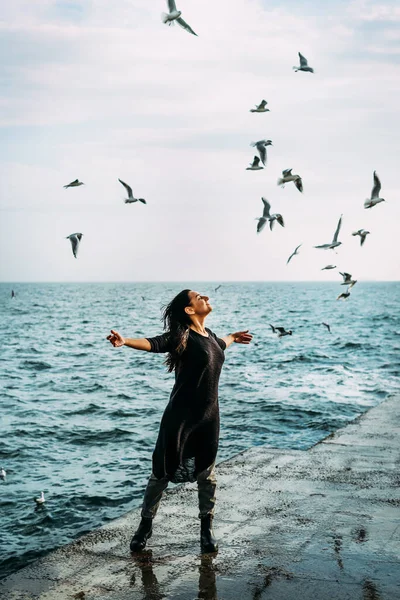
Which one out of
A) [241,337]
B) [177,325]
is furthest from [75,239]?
[177,325]

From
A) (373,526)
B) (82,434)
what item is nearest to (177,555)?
(373,526)

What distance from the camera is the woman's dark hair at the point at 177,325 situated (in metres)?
5.29

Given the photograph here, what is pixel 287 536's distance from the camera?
230 inches

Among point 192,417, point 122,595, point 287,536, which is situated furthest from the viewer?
point 287,536

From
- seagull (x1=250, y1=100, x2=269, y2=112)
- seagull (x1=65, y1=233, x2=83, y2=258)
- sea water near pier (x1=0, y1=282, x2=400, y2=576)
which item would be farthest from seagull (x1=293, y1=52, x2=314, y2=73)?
sea water near pier (x1=0, y1=282, x2=400, y2=576)

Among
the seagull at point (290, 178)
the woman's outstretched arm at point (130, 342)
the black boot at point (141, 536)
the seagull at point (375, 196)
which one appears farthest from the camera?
the seagull at point (290, 178)

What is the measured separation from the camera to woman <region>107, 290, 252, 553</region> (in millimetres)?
5281

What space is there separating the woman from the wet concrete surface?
324 millimetres

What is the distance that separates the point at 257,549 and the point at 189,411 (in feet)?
3.97

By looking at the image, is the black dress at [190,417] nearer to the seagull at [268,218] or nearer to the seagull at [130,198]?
the seagull at [130,198]

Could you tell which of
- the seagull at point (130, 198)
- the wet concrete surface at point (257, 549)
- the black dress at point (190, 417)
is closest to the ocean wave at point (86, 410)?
the seagull at point (130, 198)

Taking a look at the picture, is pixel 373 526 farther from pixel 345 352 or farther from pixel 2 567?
pixel 345 352

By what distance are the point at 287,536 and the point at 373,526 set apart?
0.78m

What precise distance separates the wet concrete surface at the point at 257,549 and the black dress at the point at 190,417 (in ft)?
2.26
